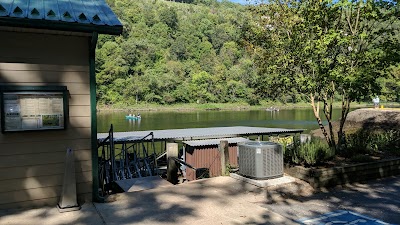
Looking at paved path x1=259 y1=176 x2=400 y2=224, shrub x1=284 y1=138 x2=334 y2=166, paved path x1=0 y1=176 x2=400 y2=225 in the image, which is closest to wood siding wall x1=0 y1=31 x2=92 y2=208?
paved path x1=0 y1=176 x2=400 y2=225

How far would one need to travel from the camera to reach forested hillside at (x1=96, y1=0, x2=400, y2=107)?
12.4m

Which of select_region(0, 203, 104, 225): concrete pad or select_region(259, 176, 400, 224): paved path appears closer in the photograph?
select_region(0, 203, 104, 225): concrete pad

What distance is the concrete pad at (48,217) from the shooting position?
15.6 feet

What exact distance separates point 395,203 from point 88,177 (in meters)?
5.43

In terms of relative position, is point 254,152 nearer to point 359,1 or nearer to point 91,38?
point 91,38

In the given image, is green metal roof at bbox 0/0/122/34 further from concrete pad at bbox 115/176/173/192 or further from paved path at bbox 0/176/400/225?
concrete pad at bbox 115/176/173/192

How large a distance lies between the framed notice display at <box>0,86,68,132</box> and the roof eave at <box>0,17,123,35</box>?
90 centimetres

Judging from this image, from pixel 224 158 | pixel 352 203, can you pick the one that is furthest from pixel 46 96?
pixel 352 203

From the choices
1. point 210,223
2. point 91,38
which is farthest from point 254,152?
point 91,38

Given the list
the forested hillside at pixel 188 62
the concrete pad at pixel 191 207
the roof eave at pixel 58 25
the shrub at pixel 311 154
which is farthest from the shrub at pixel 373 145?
the roof eave at pixel 58 25

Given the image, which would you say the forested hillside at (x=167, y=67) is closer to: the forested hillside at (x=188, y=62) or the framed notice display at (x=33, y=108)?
the forested hillside at (x=188, y=62)

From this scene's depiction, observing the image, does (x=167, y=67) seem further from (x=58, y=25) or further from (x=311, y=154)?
(x=58, y=25)

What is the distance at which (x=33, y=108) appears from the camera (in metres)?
5.09

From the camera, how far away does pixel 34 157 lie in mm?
5168
